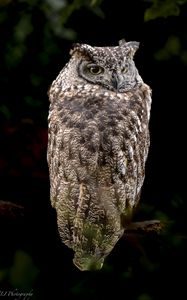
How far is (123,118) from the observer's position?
2332mm

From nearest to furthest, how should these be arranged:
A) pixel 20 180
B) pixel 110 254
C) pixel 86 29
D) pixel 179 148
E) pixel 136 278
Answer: pixel 136 278
pixel 110 254
pixel 20 180
pixel 179 148
pixel 86 29

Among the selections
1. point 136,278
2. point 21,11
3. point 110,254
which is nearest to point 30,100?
point 21,11

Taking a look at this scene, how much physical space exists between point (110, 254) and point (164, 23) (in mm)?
1756

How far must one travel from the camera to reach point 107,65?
2264 millimetres

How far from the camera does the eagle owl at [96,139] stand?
219 centimetres

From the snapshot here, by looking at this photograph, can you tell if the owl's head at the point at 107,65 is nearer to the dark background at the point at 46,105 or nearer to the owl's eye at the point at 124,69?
the owl's eye at the point at 124,69

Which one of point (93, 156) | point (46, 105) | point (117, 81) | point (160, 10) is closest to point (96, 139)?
point (93, 156)

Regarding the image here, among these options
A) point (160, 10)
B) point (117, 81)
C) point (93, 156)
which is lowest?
point (93, 156)

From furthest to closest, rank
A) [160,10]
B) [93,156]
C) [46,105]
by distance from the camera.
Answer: [46,105] < [160,10] < [93,156]

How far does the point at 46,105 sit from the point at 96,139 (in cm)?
147

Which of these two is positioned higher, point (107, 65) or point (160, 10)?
point (160, 10)

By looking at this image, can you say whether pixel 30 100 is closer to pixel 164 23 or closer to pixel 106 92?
pixel 164 23

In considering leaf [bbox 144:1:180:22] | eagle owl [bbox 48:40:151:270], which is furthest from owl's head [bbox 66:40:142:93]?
leaf [bbox 144:1:180:22]

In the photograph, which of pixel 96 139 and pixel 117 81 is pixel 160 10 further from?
pixel 96 139
